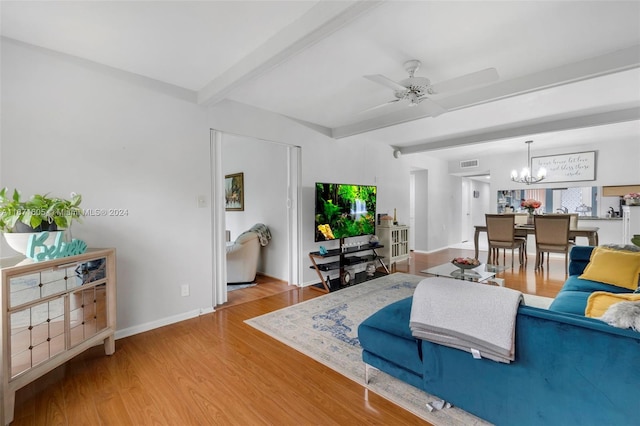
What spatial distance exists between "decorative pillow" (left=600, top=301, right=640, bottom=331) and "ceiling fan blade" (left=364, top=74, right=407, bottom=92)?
77.4 inches

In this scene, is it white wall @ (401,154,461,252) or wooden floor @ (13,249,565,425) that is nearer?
wooden floor @ (13,249,565,425)

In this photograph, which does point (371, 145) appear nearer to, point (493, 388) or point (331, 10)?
point (331, 10)

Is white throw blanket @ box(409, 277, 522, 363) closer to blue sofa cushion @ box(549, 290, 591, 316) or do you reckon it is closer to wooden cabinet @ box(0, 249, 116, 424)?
blue sofa cushion @ box(549, 290, 591, 316)

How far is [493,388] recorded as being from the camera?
4.45 feet

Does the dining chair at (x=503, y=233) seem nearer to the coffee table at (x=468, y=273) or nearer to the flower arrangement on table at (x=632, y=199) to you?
the coffee table at (x=468, y=273)

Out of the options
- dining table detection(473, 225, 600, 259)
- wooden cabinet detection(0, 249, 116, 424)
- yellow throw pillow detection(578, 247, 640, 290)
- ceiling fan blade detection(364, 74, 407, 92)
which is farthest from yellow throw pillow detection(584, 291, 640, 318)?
dining table detection(473, 225, 600, 259)

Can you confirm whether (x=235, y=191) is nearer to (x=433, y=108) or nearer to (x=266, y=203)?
(x=266, y=203)

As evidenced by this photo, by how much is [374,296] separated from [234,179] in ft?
11.3

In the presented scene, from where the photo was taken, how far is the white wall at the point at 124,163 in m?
2.19

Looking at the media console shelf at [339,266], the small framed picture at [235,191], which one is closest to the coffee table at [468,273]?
the media console shelf at [339,266]

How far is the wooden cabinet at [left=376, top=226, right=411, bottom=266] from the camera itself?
5.16 meters

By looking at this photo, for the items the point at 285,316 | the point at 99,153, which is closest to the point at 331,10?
the point at 99,153

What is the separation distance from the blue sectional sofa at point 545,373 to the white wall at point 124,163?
2.36 metres

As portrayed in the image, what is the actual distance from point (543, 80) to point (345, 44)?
1980 mm
